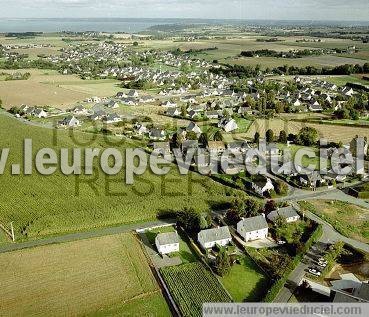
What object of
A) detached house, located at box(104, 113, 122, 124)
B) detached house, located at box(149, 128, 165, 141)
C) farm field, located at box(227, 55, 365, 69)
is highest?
farm field, located at box(227, 55, 365, 69)

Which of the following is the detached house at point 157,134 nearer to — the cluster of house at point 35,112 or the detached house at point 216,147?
the detached house at point 216,147

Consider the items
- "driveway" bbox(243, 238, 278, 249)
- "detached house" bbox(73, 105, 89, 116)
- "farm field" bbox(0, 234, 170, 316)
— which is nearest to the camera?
"farm field" bbox(0, 234, 170, 316)

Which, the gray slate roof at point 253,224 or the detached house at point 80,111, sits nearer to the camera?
the gray slate roof at point 253,224

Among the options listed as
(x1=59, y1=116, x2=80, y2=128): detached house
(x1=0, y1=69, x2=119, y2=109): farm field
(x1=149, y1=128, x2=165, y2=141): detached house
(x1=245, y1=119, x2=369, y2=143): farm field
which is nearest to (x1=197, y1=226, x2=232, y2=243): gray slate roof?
(x1=149, y1=128, x2=165, y2=141): detached house

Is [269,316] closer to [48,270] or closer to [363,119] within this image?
[48,270]

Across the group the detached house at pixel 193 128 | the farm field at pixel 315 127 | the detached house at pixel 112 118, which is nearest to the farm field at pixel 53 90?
the detached house at pixel 112 118

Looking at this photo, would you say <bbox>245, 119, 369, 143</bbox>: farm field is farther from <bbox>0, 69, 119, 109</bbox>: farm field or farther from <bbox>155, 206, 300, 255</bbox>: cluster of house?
<bbox>0, 69, 119, 109</bbox>: farm field

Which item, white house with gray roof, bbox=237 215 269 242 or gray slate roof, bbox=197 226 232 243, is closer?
gray slate roof, bbox=197 226 232 243
